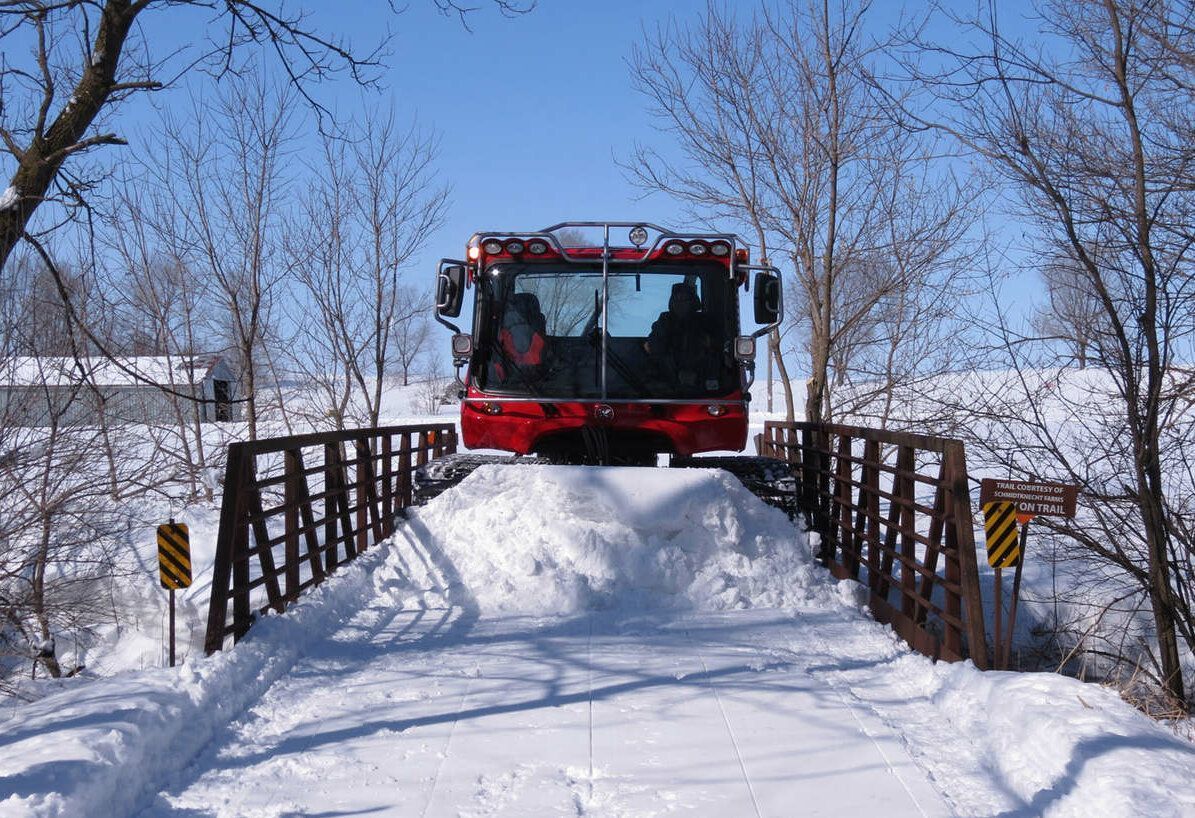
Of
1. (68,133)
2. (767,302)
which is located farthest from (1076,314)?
(68,133)

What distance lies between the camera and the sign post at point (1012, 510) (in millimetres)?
6438

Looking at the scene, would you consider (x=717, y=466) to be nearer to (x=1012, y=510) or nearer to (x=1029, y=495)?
(x=1012, y=510)

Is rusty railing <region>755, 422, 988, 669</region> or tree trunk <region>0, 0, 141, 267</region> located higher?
tree trunk <region>0, 0, 141, 267</region>

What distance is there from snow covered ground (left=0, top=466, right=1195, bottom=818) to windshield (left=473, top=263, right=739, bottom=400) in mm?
1282

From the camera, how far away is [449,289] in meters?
9.34

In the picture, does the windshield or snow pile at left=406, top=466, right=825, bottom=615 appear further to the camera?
the windshield

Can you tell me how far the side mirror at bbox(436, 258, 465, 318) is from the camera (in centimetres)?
925

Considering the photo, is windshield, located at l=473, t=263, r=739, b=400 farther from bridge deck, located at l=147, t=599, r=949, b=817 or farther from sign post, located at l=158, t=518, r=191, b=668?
sign post, located at l=158, t=518, r=191, b=668

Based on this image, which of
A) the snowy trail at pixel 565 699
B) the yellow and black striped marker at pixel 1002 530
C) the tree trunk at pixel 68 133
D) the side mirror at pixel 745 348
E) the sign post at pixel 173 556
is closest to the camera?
the snowy trail at pixel 565 699

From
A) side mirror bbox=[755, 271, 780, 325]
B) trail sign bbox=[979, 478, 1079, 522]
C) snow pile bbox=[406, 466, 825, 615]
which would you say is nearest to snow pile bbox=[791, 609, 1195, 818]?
trail sign bbox=[979, 478, 1079, 522]

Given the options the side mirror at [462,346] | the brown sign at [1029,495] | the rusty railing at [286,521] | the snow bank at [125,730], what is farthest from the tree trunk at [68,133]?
the brown sign at [1029,495]

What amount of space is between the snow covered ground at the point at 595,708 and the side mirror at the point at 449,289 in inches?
74.1

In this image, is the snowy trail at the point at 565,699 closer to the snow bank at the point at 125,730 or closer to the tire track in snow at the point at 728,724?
the tire track in snow at the point at 728,724

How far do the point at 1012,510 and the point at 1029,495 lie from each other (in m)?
0.18
